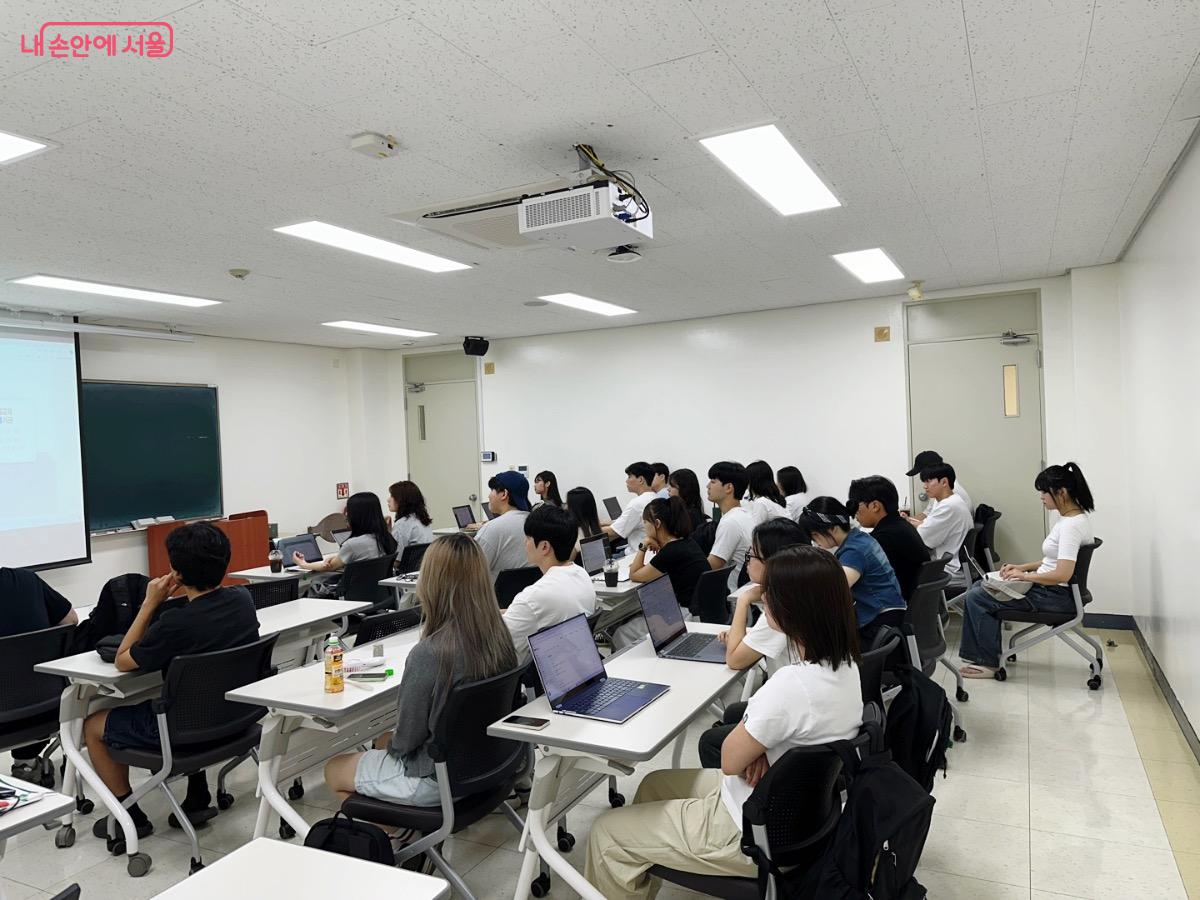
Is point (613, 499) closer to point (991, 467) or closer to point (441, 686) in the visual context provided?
point (991, 467)

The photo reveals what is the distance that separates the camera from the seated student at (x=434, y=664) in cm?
246

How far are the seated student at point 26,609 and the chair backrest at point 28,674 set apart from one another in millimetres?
185

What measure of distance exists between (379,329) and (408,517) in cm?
282

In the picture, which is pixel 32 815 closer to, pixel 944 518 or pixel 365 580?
pixel 365 580

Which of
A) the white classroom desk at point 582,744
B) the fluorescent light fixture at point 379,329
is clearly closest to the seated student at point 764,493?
the white classroom desk at point 582,744

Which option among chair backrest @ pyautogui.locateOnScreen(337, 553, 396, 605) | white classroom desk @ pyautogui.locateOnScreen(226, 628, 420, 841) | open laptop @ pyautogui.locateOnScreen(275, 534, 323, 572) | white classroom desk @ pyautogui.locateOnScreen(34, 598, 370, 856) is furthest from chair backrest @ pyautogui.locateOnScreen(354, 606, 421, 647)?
open laptop @ pyautogui.locateOnScreen(275, 534, 323, 572)

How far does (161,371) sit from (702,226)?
5951 millimetres

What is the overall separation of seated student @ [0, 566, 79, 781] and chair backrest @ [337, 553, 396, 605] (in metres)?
1.49

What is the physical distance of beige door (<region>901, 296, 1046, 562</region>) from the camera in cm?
682

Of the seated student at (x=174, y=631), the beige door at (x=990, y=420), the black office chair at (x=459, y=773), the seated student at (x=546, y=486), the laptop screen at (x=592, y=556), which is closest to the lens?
the black office chair at (x=459, y=773)

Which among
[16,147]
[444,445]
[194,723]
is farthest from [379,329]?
[194,723]

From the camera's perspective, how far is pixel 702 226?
4508 millimetres

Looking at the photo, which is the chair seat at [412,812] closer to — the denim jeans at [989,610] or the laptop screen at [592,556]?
the laptop screen at [592,556]

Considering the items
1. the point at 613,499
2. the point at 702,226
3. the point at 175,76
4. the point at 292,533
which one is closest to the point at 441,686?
the point at 175,76
